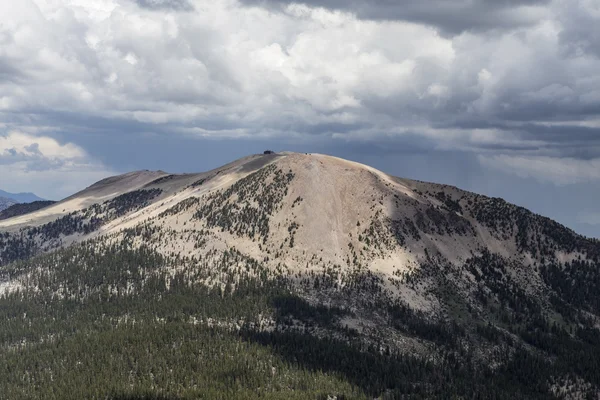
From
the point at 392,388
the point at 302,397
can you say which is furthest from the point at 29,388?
the point at 392,388

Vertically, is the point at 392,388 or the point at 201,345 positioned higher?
the point at 201,345

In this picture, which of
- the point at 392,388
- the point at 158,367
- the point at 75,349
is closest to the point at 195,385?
the point at 158,367

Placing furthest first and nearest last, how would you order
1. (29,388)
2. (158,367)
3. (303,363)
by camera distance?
(303,363) < (158,367) < (29,388)

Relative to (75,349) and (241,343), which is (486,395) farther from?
(75,349)

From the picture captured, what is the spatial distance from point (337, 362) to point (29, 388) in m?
103

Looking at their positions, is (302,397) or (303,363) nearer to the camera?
(302,397)

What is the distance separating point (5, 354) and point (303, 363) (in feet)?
349

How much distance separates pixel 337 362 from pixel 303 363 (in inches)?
526

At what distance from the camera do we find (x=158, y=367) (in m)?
180

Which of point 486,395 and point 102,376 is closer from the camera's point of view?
point 102,376

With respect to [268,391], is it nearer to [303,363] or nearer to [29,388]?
[303,363]

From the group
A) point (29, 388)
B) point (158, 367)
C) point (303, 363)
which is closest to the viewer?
point (29, 388)

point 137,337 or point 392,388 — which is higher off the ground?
point 137,337

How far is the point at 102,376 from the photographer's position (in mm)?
174000
